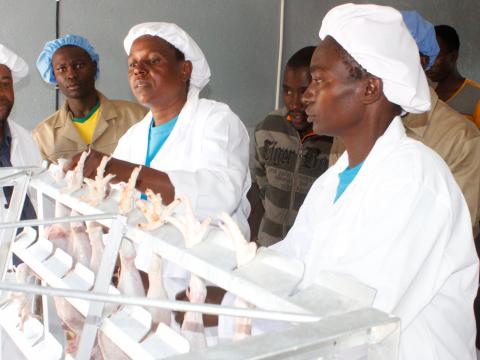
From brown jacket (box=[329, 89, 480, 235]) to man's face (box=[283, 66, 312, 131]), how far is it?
0.49 m

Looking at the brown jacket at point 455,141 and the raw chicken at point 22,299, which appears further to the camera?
the brown jacket at point 455,141

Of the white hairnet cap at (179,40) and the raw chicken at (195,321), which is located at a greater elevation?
the white hairnet cap at (179,40)

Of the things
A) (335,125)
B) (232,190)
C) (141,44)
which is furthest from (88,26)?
(335,125)

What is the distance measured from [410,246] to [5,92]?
1.78 metres

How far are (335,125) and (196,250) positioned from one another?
619mm

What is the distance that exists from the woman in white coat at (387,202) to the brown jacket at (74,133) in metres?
1.59

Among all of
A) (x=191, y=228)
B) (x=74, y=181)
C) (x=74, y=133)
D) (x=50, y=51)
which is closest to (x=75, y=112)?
(x=74, y=133)

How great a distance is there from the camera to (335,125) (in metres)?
1.33

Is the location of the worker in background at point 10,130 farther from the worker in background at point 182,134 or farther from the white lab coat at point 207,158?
the white lab coat at point 207,158

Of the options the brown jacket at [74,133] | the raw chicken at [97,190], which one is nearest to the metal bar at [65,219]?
the raw chicken at [97,190]

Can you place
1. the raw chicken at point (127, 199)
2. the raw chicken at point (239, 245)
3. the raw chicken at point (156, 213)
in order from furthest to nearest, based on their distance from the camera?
1. the raw chicken at point (127, 199)
2. the raw chicken at point (156, 213)
3. the raw chicken at point (239, 245)

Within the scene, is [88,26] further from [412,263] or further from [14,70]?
[412,263]

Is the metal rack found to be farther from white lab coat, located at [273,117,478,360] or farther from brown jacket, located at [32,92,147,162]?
brown jacket, located at [32,92,147,162]

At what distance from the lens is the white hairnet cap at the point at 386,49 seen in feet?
4.08
